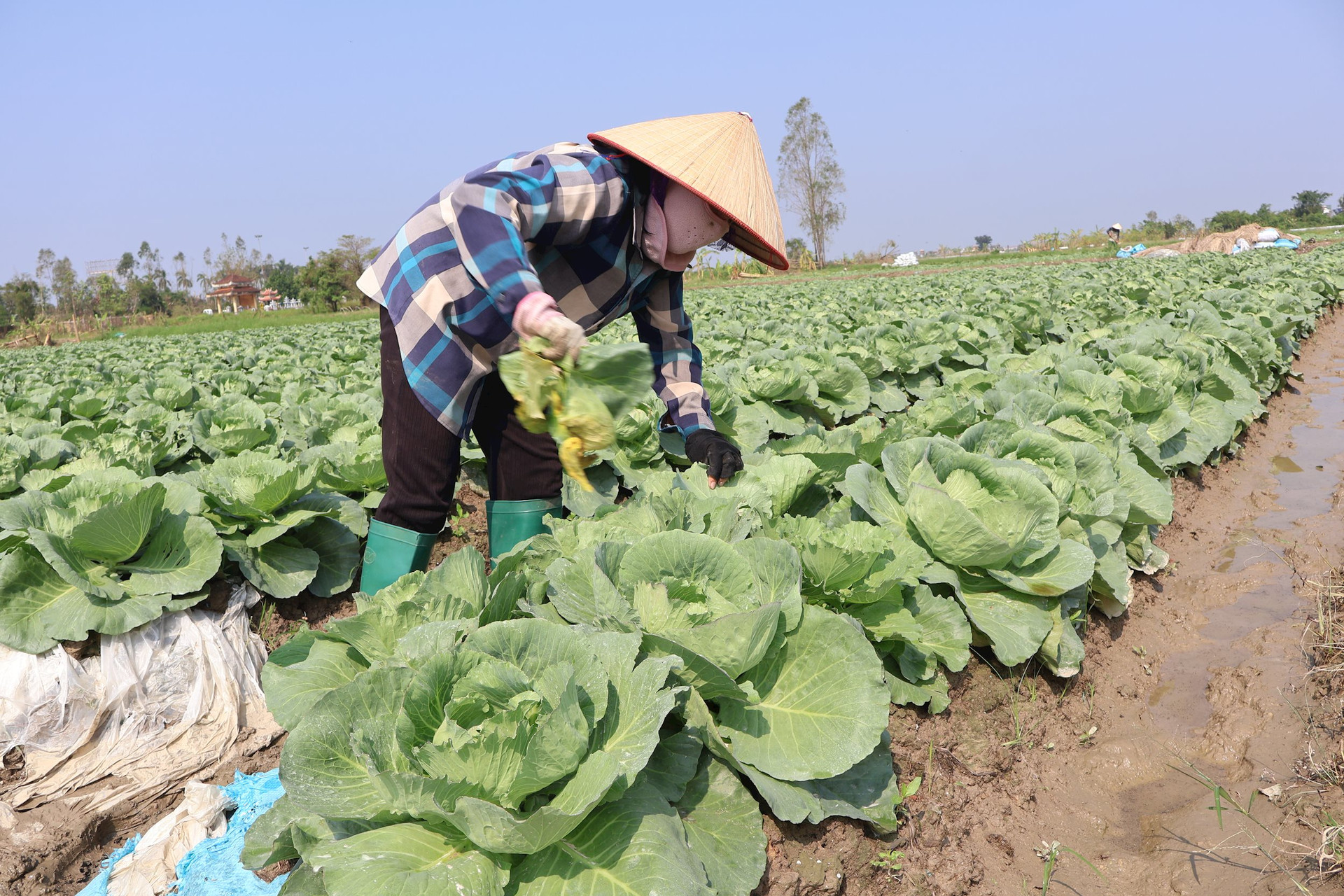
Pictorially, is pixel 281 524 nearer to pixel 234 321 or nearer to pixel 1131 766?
pixel 1131 766

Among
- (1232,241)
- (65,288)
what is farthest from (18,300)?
(1232,241)

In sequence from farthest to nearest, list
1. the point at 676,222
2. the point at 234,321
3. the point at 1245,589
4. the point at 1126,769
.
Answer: the point at 234,321
the point at 1245,589
the point at 1126,769
the point at 676,222

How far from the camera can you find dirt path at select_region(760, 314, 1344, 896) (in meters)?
1.87

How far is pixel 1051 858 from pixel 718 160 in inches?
78.0

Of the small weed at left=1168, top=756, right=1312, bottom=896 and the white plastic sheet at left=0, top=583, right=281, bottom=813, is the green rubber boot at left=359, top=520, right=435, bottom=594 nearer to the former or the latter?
the white plastic sheet at left=0, top=583, right=281, bottom=813

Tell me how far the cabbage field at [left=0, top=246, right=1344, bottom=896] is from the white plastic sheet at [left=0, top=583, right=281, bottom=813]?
118 millimetres

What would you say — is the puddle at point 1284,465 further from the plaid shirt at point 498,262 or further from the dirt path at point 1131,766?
the plaid shirt at point 498,262

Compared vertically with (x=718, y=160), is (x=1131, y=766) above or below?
below

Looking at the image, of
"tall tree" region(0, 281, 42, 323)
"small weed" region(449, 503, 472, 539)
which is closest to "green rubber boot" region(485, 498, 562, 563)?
"small weed" region(449, 503, 472, 539)

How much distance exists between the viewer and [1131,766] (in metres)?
2.41

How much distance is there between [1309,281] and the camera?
12.3m

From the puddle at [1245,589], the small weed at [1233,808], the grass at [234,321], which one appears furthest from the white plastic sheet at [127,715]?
the grass at [234,321]

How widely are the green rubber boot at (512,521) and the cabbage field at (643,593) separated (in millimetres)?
267

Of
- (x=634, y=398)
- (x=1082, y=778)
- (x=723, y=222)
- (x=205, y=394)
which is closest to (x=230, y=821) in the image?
(x=634, y=398)
